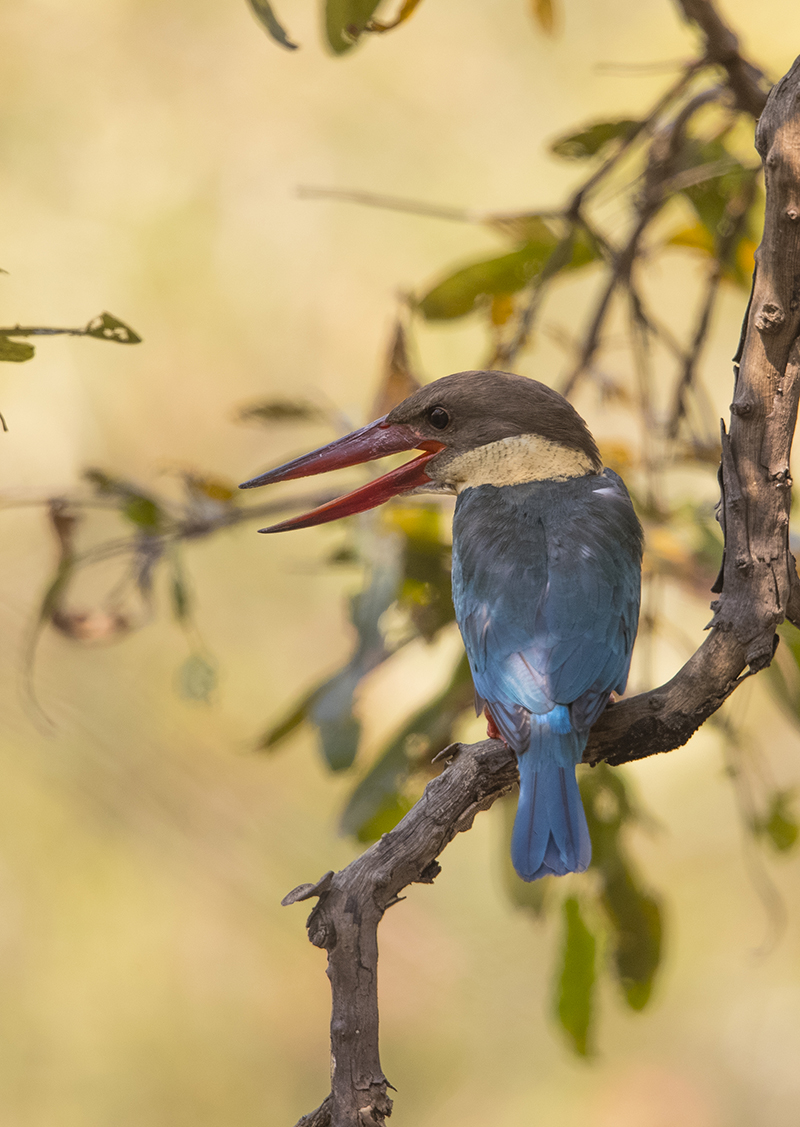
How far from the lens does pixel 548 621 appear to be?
1.45m

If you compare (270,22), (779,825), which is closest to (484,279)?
(270,22)

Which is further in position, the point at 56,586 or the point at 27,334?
the point at 56,586

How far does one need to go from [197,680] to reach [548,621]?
0.88m

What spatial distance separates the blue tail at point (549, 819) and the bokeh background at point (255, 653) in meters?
2.28

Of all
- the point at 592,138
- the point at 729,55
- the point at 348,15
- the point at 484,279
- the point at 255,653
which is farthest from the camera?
the point at 255,653

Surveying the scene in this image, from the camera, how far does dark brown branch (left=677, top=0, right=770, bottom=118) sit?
6.46ft

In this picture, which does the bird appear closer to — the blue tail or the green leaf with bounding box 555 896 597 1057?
the blue tail

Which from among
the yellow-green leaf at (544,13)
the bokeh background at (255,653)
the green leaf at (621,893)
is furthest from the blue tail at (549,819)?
the bokeh background at (255,653)

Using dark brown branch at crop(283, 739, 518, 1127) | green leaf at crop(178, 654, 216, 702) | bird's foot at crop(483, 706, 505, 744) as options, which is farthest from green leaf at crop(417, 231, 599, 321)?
dark brown branch at crop(283, 739, 518, 1127)

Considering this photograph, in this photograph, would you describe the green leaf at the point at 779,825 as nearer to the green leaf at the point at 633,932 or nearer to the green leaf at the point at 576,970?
the green leaf at the point at 633,932

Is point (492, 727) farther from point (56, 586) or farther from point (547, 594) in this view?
point (56, 586)

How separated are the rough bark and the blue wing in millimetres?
79

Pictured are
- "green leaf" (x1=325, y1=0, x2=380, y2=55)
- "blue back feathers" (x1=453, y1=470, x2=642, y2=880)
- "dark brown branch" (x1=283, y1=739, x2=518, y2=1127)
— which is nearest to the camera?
"dark brown branch" (x1=283, y1=739, x2=518, y2=1127)

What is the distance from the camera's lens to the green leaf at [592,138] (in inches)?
89.0
